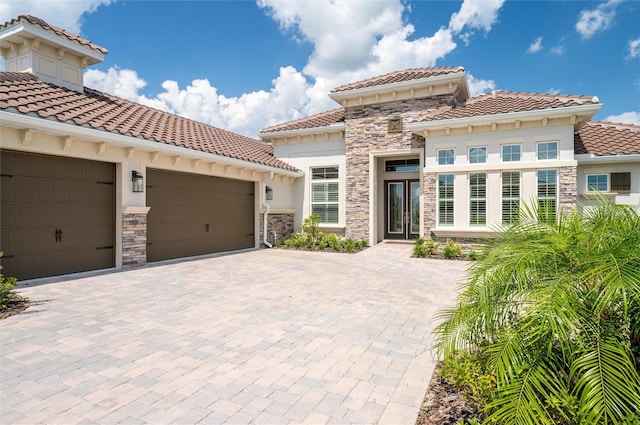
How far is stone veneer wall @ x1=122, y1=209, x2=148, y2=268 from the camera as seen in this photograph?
856 cm

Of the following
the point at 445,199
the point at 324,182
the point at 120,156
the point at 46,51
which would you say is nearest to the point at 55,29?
the point at 46,51

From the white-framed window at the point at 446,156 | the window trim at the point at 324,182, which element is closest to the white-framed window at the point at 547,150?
the white-framed window at the point at 446,156

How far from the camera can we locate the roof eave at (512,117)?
9.97 m

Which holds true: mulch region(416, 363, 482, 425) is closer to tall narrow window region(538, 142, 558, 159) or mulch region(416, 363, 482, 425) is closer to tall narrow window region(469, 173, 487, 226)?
tall narrow window region(469, 173, 487, 226)

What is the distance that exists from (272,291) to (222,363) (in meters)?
3.08

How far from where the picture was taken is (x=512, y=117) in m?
10.8

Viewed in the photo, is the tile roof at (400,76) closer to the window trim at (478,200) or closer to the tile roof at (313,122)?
the tile roof at (313,122)

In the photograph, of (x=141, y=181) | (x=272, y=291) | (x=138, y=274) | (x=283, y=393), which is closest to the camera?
(x=283, y=393)

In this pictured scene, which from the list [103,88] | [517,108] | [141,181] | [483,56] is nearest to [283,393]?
[141,181]

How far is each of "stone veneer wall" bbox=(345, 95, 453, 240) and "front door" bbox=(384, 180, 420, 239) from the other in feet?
4.90

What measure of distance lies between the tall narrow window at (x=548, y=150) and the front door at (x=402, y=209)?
4677 mm

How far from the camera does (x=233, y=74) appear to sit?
13.9m

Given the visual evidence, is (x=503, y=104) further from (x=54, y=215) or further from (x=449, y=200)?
(x=54, y=215)

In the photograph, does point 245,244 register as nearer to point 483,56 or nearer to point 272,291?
point 272,291
